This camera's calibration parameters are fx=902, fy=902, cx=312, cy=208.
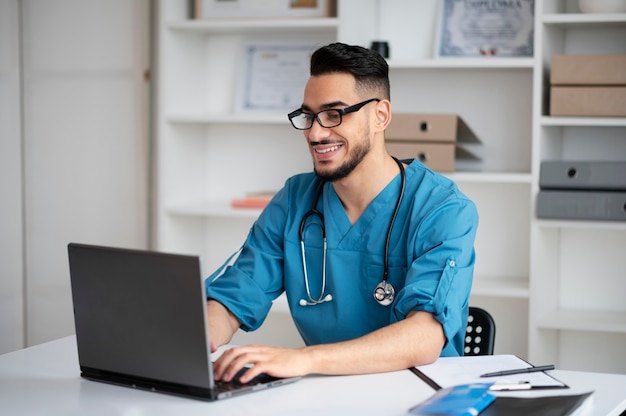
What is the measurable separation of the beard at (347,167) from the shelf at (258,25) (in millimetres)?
1195

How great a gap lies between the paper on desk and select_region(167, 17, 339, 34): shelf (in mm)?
1679

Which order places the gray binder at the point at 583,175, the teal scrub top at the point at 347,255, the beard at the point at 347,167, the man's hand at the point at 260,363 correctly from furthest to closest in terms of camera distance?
the gray binder at the point at 583,175, the beard at the point at 347,167, the teal scrub top at the point at 347,255, the man's hand at the point at 260,363

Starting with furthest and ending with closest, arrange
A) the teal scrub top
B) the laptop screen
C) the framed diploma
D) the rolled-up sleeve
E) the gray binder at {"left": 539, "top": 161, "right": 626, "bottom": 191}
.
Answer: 1. the framed diploma
2. the gray binder at {"left": 539, "top": 161, "right": 626, "bottom": 191}
3. the teal scrub top
4. the rolled-up sleeve
5. the laptop screen

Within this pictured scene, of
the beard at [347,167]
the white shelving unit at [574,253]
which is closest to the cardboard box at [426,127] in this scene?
the white shelving unit at [574,253]

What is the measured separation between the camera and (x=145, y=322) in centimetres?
152

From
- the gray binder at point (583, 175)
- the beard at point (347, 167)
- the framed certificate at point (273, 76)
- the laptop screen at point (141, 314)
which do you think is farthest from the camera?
the framed certificate at point (273, 76)

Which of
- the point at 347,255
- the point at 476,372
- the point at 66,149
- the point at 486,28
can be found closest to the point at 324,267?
the point at 347,255

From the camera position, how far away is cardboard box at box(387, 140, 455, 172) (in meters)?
3.00

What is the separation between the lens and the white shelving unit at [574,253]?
296 centimetres

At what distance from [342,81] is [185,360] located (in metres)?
0.81

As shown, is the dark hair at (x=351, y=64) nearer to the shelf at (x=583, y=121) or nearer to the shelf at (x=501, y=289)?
the shelf at (x=583, y=121)

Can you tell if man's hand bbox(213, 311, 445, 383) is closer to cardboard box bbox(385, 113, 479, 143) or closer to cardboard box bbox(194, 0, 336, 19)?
cardboard box bbox(385, 113, 479, 143)

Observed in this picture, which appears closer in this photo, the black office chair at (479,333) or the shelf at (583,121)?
the black office chair at (479,333)

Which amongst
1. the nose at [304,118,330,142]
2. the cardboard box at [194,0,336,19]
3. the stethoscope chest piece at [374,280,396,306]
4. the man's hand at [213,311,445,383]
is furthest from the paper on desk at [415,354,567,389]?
the cardboard box at [194,0,336,19]
